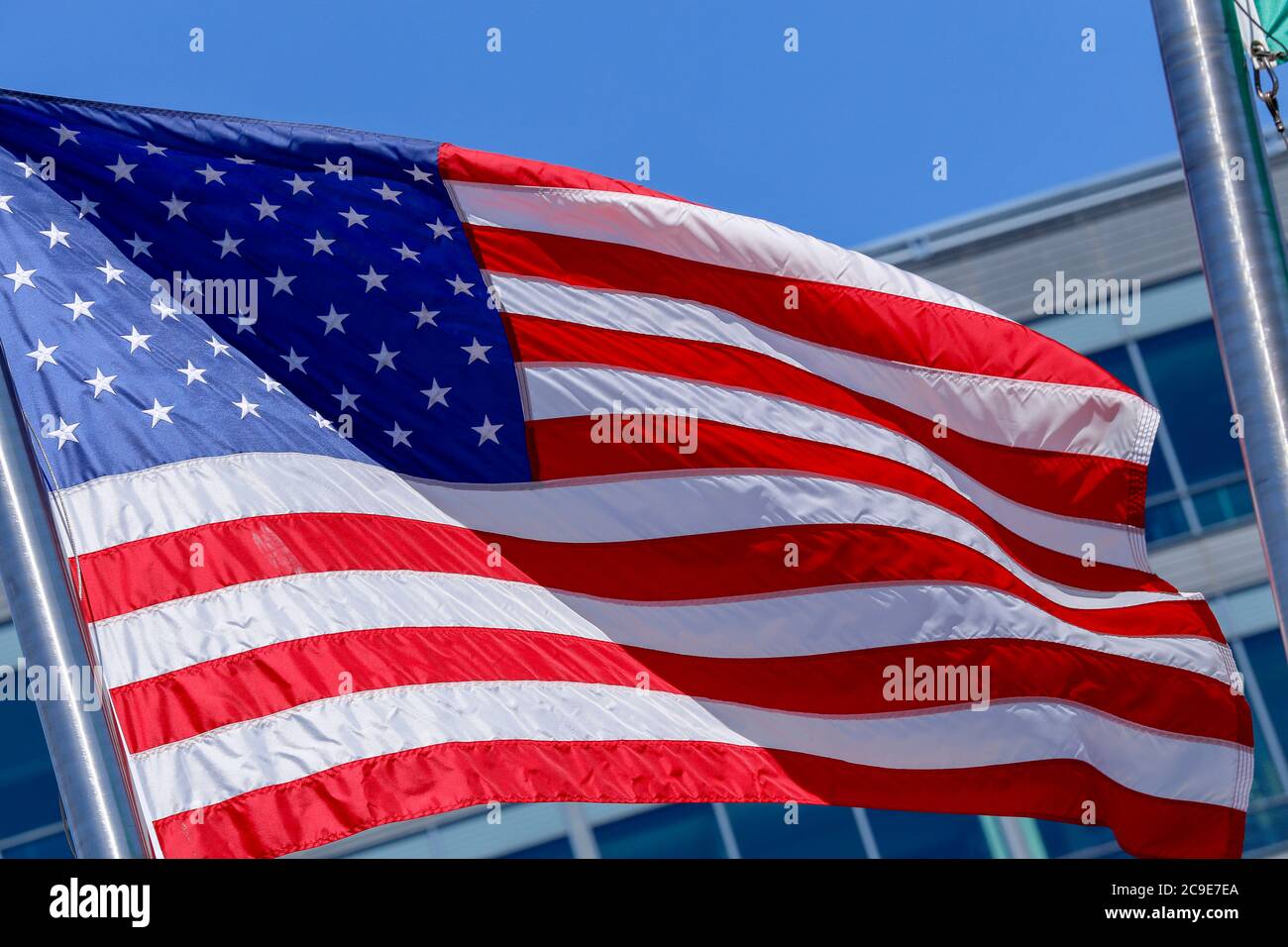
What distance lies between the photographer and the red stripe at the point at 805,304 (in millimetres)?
7582

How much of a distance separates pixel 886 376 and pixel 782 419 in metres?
0.53

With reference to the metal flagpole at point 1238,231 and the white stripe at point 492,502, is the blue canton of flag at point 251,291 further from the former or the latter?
the metal flagpole at point 1238,231

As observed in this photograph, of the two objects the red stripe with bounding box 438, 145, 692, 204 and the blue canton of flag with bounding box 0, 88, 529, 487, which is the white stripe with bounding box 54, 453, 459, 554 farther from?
the red stripe with bounding box 438, 145, 692, 204

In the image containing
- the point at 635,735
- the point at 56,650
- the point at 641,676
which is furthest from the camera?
the point at 641,676

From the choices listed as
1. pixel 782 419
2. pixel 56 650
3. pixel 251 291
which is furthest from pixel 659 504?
pixel 56 650

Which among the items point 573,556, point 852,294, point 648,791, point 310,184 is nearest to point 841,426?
point 852,294

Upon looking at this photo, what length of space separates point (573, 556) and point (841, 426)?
1.37 metres

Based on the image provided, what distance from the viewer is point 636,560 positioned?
7.32 m

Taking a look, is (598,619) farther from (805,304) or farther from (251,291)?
(251,291)

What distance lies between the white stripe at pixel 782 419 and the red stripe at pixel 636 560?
9 centimetres

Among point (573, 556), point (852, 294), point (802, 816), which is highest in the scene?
point (852, 294)
